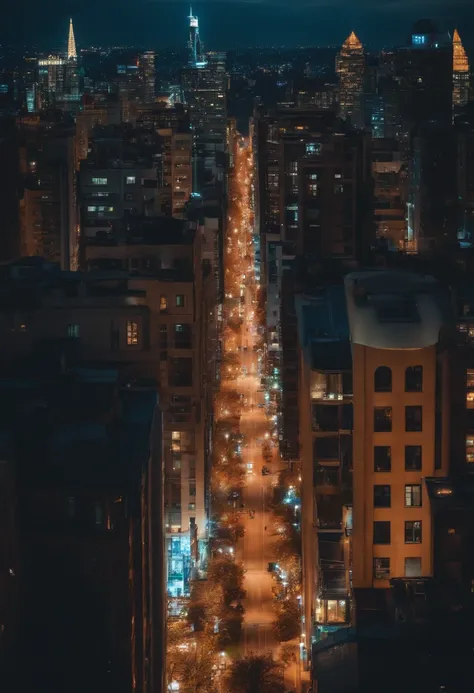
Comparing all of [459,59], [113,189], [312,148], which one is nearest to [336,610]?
[312,148]

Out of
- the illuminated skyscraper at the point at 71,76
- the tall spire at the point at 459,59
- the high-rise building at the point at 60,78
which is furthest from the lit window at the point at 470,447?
the illuminated skyscraper at the point at 71,76

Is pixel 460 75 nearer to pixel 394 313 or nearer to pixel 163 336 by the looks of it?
pixel 163 336

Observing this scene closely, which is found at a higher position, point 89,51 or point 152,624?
point 89,51

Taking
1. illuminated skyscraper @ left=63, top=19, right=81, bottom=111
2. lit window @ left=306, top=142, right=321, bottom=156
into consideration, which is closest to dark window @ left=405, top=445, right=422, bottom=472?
lit window @ left=306, top=142, right=321, bottom=156

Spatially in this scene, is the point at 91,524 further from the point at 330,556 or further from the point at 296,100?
the point at 296,100

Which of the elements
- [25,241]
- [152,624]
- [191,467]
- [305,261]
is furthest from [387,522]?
[25,241]

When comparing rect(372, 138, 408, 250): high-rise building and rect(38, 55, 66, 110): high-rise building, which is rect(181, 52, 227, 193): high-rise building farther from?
rect(372, 138, 408, 250): high-rise building

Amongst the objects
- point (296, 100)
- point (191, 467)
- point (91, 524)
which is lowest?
point (191, 467)
